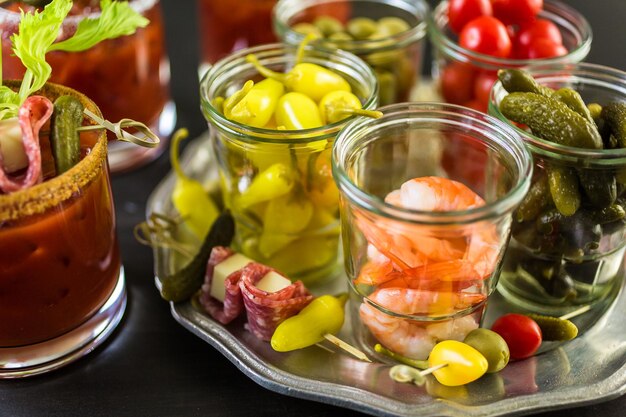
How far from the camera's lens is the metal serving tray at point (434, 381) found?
3.60 ft

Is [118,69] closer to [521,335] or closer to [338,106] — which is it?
[338,106]

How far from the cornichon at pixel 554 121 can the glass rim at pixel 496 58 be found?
25cm

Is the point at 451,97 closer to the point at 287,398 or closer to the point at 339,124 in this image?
the point at 339,124

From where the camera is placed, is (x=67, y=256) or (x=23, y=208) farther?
(x=67, y=256)

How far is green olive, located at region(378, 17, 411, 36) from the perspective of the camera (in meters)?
1.61

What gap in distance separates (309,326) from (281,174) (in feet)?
0.79

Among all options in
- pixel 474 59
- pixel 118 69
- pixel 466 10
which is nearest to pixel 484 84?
pixel 474 59

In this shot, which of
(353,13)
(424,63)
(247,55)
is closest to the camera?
(247,55)

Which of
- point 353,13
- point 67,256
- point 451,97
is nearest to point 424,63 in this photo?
point 353,13

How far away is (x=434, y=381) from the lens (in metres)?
1.14

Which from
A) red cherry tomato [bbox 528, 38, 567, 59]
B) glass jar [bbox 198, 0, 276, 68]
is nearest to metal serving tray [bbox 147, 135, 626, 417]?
red cherry tomato [bbox 528, 38, 567, 59]

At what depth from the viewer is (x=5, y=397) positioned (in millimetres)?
1171

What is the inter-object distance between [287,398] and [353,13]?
974mm

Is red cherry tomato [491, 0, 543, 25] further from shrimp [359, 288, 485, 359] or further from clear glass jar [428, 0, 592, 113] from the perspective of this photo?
shrimp [359, 288, 485, 359]
